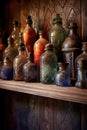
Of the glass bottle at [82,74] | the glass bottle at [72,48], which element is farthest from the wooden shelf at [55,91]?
the glass bottle at [72,48]

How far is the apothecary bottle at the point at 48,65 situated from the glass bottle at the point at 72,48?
65 millimetres

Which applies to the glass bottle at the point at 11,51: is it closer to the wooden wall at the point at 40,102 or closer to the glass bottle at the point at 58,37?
the wooden wall at the point at 40,102

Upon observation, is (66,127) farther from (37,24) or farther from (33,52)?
(37,24)

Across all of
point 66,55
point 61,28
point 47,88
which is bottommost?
point 47,88

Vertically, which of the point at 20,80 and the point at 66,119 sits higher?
the point at 20,80

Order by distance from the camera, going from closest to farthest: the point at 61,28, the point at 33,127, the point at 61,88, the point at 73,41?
the point at 61,88 → the point at 73,41 → the point at 61,28 → the point at 33,127

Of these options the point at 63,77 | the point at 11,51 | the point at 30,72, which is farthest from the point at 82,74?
the point at 11,51

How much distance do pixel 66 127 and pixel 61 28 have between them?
22.1 inches

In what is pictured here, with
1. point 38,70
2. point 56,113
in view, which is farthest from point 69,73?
point 56,113

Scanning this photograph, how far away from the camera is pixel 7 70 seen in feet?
3.98

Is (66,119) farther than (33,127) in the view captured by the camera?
No

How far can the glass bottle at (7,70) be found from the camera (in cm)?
121

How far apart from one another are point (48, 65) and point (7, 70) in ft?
1.09

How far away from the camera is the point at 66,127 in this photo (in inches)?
43.8
